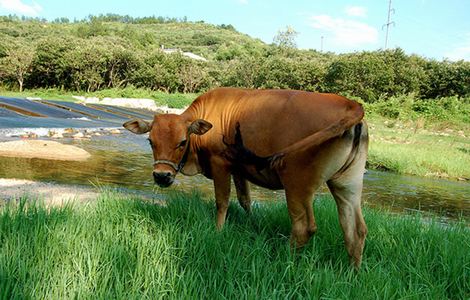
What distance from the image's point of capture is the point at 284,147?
184 inches

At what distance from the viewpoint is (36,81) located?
201 feet

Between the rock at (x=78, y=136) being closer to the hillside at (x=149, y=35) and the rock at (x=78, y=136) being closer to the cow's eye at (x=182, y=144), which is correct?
the cow's eye at (x=182, y=144)

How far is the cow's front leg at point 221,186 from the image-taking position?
5.37m

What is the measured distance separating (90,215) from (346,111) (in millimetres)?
3078

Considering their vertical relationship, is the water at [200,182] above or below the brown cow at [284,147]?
below

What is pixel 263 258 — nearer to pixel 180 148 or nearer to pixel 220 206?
pixel 220 206

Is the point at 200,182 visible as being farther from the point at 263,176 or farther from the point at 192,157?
the point at 263,176

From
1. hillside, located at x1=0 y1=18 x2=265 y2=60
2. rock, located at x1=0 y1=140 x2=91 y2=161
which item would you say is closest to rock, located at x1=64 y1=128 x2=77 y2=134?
rock, located at x1=0 y1=140 x2=91 y2=161

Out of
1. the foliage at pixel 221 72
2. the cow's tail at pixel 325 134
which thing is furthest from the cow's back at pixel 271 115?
the foliage at pixel 221 72

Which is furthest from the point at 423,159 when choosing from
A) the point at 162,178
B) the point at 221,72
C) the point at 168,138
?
the point at 221,72

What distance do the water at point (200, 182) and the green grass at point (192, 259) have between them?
4.51 metres

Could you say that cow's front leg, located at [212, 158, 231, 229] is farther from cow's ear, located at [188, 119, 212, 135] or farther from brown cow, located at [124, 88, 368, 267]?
cow's ear, located at [188, 119, 212, 135]

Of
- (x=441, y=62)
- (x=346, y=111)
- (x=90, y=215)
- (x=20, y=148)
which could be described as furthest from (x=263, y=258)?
(x=441, y=62)

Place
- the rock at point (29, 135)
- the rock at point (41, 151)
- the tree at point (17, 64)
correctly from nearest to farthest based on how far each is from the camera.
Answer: the rock at point (41, 151) < the rock at point (29, 135) < the tree at point (17, 64)
